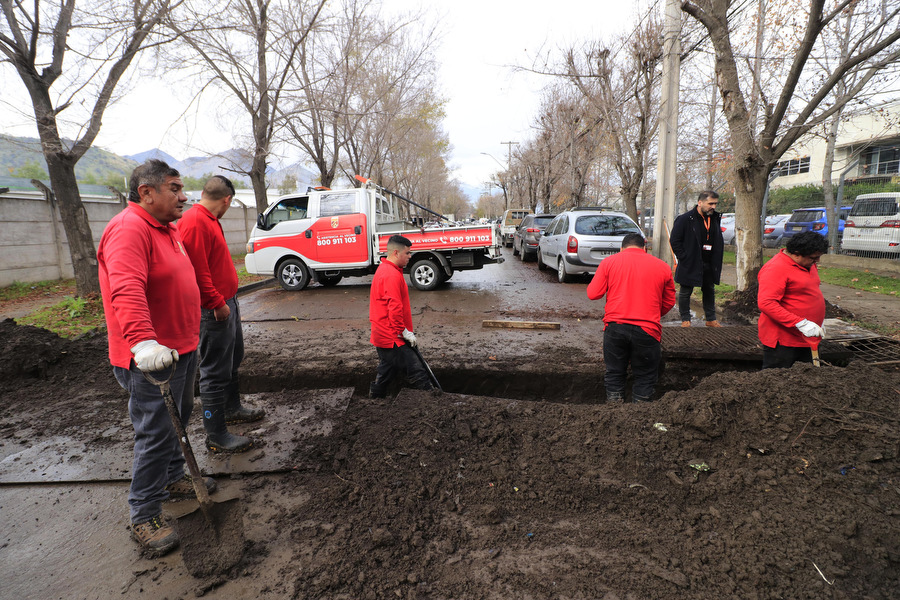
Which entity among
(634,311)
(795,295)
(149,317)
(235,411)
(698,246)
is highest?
(698,246)

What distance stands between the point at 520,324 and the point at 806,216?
1566cm

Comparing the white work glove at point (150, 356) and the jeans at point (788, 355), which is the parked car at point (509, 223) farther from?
the white work glove at point (150, 356)

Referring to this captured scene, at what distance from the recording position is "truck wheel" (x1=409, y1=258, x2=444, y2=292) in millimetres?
10117

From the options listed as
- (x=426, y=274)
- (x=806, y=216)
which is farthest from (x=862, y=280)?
(x=426, y=274)

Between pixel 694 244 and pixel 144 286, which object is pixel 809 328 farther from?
pixel 144 286

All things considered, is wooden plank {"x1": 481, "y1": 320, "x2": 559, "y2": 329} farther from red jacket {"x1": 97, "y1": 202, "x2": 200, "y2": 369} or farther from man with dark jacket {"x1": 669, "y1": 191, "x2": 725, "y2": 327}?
red jacket {"x1": 97, "y1": 202, "x2": 200, "y2": 369}

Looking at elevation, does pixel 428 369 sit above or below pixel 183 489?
above

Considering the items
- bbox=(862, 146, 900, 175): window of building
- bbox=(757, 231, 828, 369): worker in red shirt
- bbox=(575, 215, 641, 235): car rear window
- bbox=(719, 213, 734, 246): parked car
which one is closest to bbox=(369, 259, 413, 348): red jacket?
bbox=(757, 231, 828, 369): worker in red shirt

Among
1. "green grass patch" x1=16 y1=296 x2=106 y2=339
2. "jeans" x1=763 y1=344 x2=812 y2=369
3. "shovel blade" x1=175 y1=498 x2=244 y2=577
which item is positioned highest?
A: "jeans" x1=763 y1=344 x2=812 y2=369

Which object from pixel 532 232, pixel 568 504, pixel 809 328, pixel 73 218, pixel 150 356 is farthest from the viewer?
pixel 532 232

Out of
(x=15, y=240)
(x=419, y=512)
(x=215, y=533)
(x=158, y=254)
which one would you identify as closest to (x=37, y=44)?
(x=15, y=240)

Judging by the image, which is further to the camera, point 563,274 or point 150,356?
point 563,274

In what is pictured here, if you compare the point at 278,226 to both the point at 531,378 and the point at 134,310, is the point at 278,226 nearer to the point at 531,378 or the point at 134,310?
the point at 531,378

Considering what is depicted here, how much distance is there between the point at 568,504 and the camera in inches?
102
